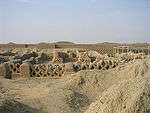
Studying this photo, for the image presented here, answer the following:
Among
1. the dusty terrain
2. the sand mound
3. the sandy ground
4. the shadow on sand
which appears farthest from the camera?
the shadow on sand

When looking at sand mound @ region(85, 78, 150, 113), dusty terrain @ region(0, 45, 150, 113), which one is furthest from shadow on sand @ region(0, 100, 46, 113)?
sand mound @ region(85, 78, 150, 113)

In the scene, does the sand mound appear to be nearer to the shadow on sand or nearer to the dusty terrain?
the dusty terrain

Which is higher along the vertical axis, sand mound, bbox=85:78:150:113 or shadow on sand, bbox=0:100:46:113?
sand mound, bbox=85:78:150:113

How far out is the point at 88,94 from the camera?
1330 cm

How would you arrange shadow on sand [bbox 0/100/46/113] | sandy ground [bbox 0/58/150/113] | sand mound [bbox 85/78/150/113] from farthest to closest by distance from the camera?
1. shadow on sand [bbox 0/100/46/113]
2. sandy ground [bbox 0/58/150/113]
3. sand mound [bbox 85/78/150/113]

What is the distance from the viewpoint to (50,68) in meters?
18.9

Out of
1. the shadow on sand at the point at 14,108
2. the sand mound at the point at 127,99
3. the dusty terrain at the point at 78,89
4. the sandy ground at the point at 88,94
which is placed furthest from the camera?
the shadow on sand at the point at 14,108

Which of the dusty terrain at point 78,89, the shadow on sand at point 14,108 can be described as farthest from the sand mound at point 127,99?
the shadow on sand at point 14,108

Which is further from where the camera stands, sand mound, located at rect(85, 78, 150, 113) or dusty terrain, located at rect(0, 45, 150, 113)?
dusty terrain, located at rect(0, 45, 150, 113)

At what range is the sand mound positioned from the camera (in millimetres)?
7751

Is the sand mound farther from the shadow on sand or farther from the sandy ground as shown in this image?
the shadow on sand

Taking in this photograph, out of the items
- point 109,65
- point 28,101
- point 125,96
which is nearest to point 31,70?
point 109,65

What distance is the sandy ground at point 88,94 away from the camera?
8.09 metres

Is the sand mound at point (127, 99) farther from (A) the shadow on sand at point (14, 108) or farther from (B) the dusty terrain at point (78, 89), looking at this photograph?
(A) the shadow on sand at point (14, 108)
